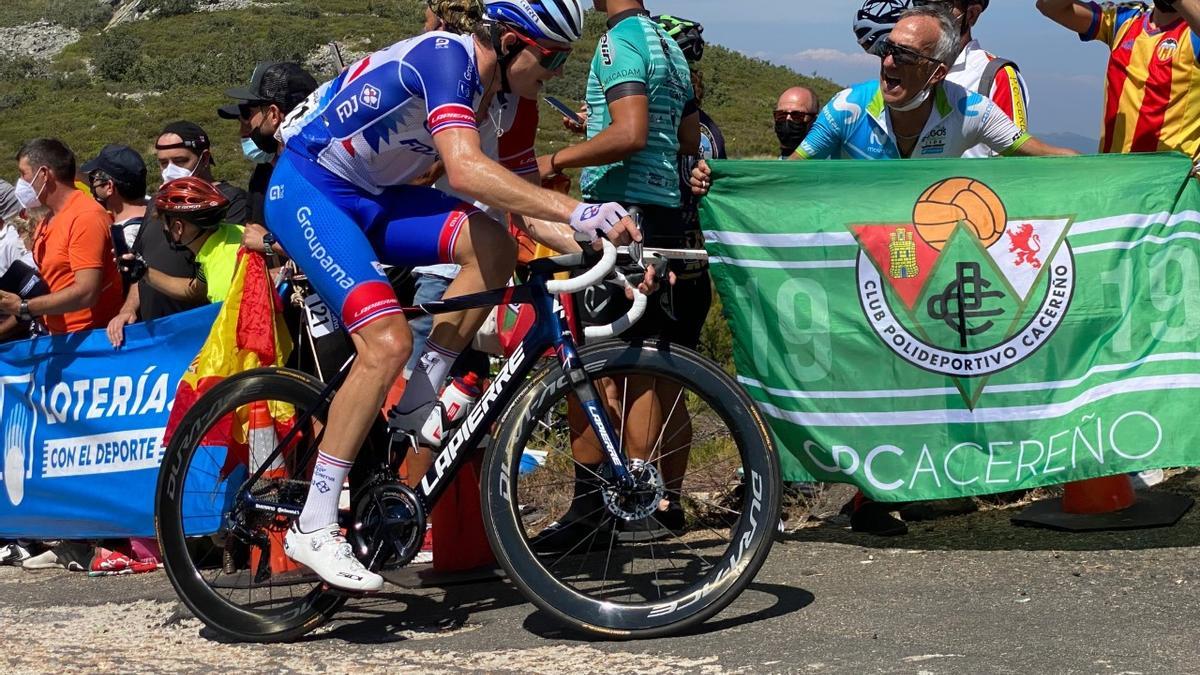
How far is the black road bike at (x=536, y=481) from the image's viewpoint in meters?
4.45

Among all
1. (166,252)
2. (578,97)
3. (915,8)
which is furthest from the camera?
(578,97)

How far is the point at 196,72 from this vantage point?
2904 inches

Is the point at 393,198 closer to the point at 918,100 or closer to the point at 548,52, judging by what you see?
the point at 548,52

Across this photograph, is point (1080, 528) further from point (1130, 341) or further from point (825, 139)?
point (825, 139)

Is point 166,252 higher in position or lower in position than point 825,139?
lower

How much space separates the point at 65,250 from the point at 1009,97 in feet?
16.0

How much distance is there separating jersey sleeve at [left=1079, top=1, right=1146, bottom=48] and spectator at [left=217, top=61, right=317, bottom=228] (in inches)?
147

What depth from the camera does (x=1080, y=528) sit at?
567 centimetres

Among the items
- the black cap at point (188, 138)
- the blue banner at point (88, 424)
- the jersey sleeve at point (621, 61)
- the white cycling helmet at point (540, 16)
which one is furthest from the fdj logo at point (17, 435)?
the white cycling helmet at point (540, 16)

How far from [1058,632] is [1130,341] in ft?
5.63

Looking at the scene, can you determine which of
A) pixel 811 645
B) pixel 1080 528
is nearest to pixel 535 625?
pixel 811 645

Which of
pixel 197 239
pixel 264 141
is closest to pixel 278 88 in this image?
pixel 264 141

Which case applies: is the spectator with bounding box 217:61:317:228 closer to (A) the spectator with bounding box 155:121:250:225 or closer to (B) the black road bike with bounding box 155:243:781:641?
(A) the spectator with bounding box 155:121:250:225

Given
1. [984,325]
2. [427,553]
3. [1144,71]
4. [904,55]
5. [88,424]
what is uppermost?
[904,55]
